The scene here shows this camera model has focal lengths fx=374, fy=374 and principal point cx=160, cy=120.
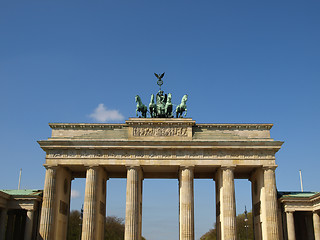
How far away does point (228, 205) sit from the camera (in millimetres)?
46781

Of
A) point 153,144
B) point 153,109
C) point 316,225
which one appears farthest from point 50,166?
point 316,225

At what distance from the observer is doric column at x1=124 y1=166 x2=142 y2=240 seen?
45.6m

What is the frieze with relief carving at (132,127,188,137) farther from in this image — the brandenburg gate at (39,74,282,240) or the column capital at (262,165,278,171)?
the column capital at (262,165,278,171)

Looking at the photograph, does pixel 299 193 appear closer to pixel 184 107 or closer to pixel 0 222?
pixel 184 107

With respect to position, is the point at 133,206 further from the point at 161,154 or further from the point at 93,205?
the point at 161,154

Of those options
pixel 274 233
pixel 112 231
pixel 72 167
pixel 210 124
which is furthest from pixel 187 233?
pixel 112 231

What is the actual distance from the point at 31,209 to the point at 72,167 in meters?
7.44

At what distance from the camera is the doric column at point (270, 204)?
149ft

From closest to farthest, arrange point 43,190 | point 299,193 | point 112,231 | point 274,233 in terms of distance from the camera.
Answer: point 274,233
point 43,190
point 299,193
point 112,231

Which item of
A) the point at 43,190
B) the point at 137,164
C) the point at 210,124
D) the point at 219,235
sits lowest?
the point at 219,235

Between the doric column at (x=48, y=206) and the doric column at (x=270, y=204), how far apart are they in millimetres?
26617

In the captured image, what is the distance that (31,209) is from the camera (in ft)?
153

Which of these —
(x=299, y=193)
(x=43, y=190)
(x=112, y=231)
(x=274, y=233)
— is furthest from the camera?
(x=112, y=231)

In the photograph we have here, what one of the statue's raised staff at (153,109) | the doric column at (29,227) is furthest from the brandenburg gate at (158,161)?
the statue's raised staff at (153,109)
